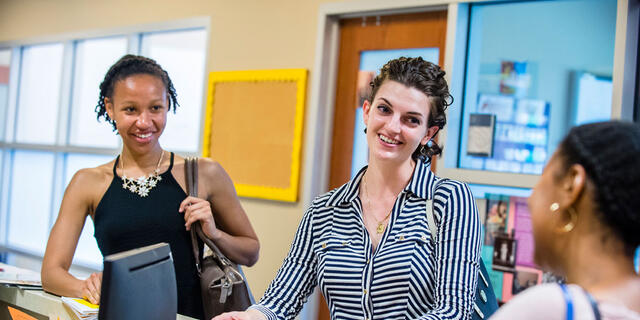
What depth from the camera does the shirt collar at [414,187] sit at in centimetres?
161

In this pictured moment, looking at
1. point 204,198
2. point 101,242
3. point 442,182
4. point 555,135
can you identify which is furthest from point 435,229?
point 555,135

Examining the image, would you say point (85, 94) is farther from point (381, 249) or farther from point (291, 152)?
point (381, 249)

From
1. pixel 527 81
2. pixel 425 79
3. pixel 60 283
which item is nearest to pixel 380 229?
pixel 425 79

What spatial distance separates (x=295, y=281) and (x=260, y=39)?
265 centimetres

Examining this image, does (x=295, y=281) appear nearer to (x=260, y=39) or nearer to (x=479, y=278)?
(x=479, y=278)

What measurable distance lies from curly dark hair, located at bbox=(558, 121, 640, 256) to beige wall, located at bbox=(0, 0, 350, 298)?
295 cm

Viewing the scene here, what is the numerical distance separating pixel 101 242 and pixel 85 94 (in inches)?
150

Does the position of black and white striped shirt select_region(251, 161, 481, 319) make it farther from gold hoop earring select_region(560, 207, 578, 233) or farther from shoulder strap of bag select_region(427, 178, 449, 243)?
gold hoop earring select_region(560, 207, 578, 233)

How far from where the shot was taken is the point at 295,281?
1.71 metres

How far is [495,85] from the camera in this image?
10.7 ft

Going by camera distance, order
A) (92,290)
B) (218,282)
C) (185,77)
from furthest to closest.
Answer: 1. (185,77)
2. (218,282)
3. (92,290)

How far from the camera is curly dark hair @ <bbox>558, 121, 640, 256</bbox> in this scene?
0.81 m

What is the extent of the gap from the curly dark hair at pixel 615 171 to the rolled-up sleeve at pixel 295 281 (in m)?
0.99

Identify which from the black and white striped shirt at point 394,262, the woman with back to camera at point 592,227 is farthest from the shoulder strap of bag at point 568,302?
the black and white striped shirt at point 394,262
